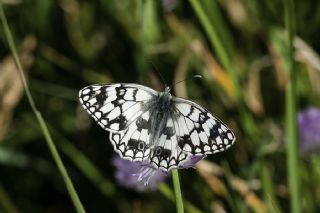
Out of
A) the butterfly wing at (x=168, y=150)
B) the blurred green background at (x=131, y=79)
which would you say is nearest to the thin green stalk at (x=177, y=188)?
the butterfly wing at (x=168, y=150)

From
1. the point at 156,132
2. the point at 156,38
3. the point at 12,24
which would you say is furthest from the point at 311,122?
the point at 12,24

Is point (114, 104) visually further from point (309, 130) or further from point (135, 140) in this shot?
point (309, 130)

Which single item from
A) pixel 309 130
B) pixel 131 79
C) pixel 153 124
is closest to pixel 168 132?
pixel 153 124

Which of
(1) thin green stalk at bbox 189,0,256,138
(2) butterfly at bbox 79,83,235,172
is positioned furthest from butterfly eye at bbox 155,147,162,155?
(1) thin green stalk at bbox 189,0,256,138

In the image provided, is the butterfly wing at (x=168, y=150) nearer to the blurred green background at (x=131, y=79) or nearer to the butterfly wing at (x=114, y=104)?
the butterfly wing at (x=114, y=104)

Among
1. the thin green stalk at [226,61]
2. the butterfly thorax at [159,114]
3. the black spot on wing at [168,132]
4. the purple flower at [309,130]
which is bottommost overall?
the black spot on wing at [168,132]
